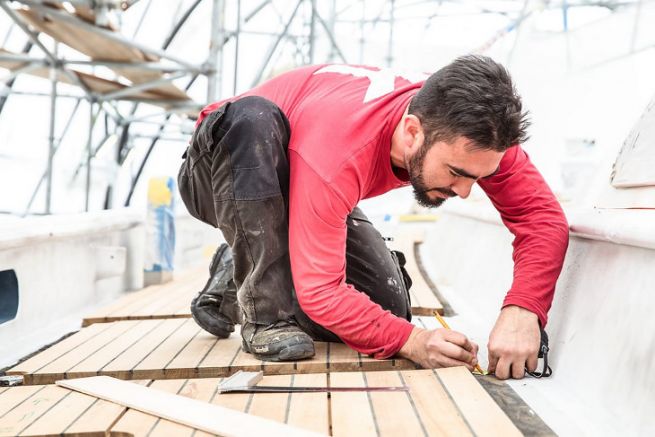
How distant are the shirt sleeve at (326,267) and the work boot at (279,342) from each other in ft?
0.39

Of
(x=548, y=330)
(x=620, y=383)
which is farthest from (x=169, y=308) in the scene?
(x=620, y=383)

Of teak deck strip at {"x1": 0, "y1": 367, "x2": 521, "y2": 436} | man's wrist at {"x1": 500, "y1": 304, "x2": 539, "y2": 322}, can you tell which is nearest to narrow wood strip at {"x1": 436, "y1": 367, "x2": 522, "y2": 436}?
teak deck strip at {"x1": 0, "y1": 367, "x2": 521, "y2": 436}

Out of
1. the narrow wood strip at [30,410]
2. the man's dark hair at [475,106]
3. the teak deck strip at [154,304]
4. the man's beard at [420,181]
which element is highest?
the man's dark hair at [475,106]

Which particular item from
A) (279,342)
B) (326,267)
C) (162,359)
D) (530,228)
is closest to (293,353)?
(279,342)

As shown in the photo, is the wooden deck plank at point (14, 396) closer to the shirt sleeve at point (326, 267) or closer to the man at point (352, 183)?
the man at point (352, 183)

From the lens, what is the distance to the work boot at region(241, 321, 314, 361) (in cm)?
180

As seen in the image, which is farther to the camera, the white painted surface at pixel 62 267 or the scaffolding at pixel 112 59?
the scaffolding at pixel 112 59

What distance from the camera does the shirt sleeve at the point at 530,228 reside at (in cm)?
179

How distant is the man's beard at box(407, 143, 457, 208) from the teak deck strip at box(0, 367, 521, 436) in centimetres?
45

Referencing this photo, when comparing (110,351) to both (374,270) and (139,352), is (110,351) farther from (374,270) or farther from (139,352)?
(374,270)

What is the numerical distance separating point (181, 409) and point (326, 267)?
1.61 feet

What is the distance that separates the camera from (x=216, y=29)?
5.88 m

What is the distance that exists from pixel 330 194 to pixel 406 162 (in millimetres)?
256

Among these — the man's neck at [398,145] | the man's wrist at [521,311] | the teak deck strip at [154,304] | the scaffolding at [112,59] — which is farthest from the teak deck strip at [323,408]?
the scaffolding at [112,59]
